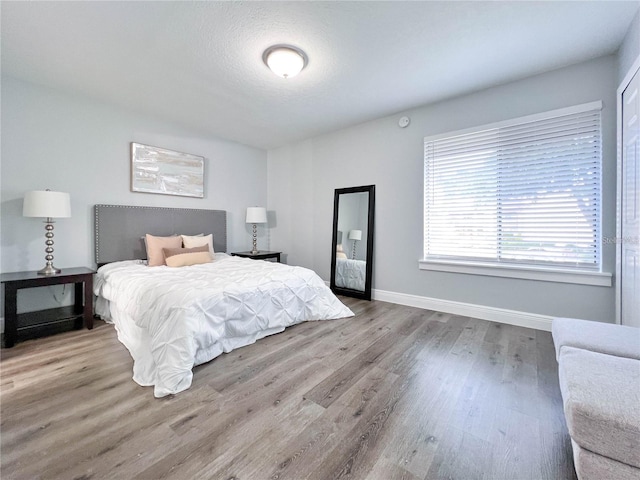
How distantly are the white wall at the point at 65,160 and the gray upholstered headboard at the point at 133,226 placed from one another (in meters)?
0.12

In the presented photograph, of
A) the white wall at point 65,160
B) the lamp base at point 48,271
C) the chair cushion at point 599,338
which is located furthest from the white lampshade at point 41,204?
the chair cushion at point 599,338

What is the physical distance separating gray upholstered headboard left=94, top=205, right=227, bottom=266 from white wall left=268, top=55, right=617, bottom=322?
1652 mm

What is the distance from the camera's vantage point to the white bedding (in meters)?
4.04

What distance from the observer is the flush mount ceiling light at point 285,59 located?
2295 millimetres

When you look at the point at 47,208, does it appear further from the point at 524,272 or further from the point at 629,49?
the point at 629,49

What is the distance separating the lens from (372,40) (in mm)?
2217

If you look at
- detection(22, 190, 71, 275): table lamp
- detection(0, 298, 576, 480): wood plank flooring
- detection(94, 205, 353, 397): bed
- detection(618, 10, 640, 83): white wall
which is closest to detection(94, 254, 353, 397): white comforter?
detection(94, 205, 353, 397): bed

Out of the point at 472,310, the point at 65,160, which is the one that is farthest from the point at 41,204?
the point at 472,310

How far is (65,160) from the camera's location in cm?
307

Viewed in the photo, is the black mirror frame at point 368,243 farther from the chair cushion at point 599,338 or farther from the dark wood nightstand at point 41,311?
the dark wood nightstand at point 41,311

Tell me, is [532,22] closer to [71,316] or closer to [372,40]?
[372,40]

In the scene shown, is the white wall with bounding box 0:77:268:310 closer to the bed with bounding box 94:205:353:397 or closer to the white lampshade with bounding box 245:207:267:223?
the bed with bounding box 94:205:353:397

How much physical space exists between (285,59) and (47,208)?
2653 mm

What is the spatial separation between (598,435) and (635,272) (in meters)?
1.81
